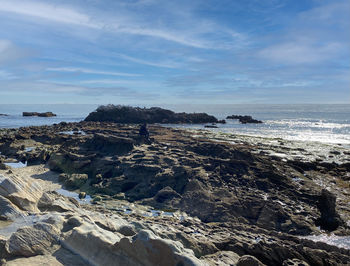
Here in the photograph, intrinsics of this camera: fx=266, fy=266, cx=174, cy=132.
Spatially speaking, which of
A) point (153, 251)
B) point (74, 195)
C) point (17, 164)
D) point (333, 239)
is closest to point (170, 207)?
point (74, 195)

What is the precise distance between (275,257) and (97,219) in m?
7.05

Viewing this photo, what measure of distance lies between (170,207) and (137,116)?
260ft

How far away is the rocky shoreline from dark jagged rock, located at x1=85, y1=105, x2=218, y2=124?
57.5 meters

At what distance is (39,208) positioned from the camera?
11.4 m

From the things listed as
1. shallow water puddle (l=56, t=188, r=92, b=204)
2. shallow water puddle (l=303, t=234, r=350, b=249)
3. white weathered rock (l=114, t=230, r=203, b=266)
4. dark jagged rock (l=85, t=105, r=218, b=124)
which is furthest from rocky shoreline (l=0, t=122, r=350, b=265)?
dark jagged rock (l=85, t=105, r=218, b=124)

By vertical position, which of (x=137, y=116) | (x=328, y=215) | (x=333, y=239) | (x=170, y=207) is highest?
(x=137, y=116)

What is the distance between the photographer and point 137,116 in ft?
312

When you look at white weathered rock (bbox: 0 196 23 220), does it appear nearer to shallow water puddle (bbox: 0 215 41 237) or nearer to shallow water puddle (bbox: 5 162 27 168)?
shallow water puddle (bbox: 0 215 41 237)

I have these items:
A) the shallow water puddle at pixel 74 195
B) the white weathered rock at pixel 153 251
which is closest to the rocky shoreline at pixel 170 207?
the white weathered rock at pixel 153 251

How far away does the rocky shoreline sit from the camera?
312 inches

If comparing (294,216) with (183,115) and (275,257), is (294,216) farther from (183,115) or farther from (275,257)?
(183,115)

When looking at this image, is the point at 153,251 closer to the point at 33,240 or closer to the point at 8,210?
the point at 33,240

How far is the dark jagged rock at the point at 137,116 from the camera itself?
94.1 m

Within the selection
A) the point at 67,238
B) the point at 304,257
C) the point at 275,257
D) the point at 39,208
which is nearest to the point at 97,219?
the point at 67,238
